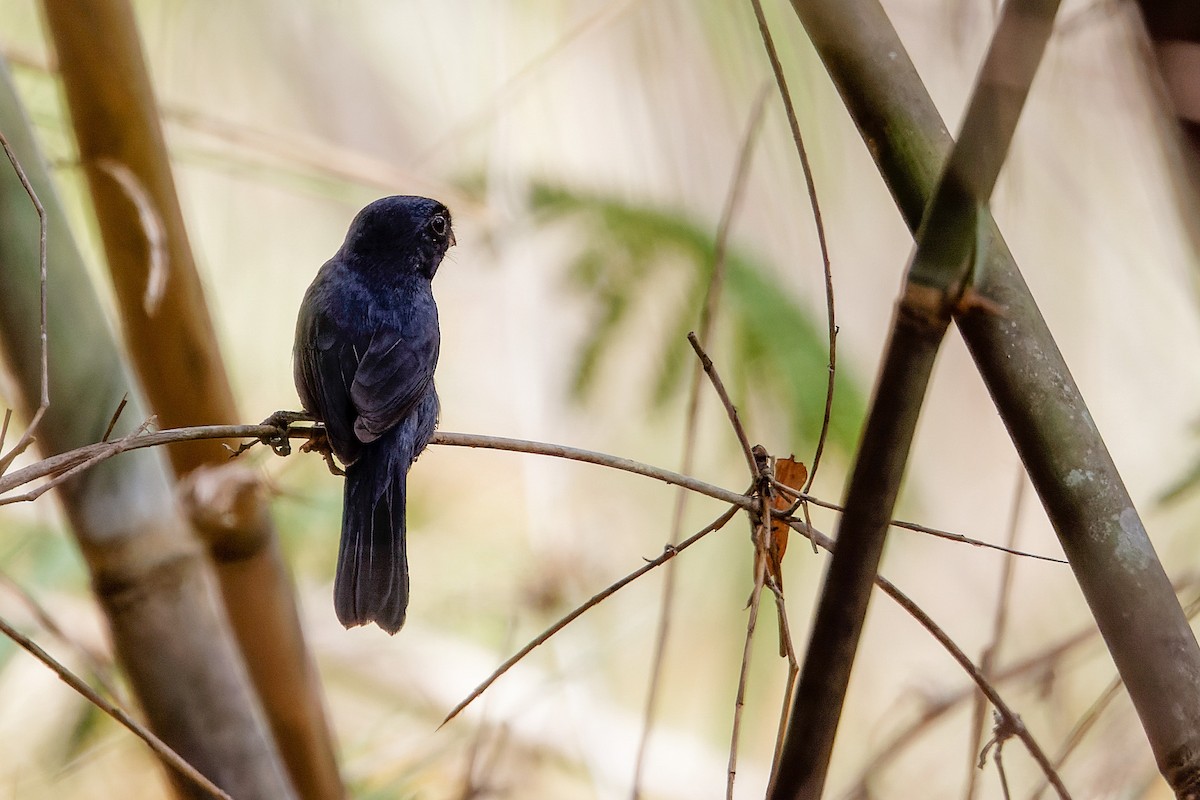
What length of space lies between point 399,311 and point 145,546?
105 cm

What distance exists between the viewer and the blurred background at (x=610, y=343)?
8.64 ft

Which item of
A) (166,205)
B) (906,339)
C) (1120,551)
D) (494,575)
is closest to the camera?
(906,339)

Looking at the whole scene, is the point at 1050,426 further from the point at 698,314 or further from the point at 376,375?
the point at 698,314

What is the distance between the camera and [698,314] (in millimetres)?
2783

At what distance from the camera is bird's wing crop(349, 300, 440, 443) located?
1.97 metres

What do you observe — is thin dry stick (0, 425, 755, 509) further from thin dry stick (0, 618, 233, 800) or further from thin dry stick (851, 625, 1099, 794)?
thin dry stick (851, 625, 1099, 794)

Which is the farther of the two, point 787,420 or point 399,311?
point 787,420

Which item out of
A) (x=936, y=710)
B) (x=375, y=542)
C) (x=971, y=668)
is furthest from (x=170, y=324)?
(x=936, y=710)

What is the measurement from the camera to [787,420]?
2.70m

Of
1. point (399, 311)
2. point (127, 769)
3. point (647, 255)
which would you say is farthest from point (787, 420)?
point (127, 769)

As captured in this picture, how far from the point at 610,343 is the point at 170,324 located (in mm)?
1383

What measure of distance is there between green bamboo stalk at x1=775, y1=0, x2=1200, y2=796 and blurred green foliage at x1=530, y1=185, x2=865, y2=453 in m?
1.50

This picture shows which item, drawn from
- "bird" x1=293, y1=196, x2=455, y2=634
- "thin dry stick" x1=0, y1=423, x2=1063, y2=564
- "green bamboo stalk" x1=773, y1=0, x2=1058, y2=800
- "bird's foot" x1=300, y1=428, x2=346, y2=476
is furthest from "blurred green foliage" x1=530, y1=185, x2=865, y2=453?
"green bamboo stalk" x1=773, y1=0, x2=1058, y2=800

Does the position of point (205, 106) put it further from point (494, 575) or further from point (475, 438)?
point (475, 438)
